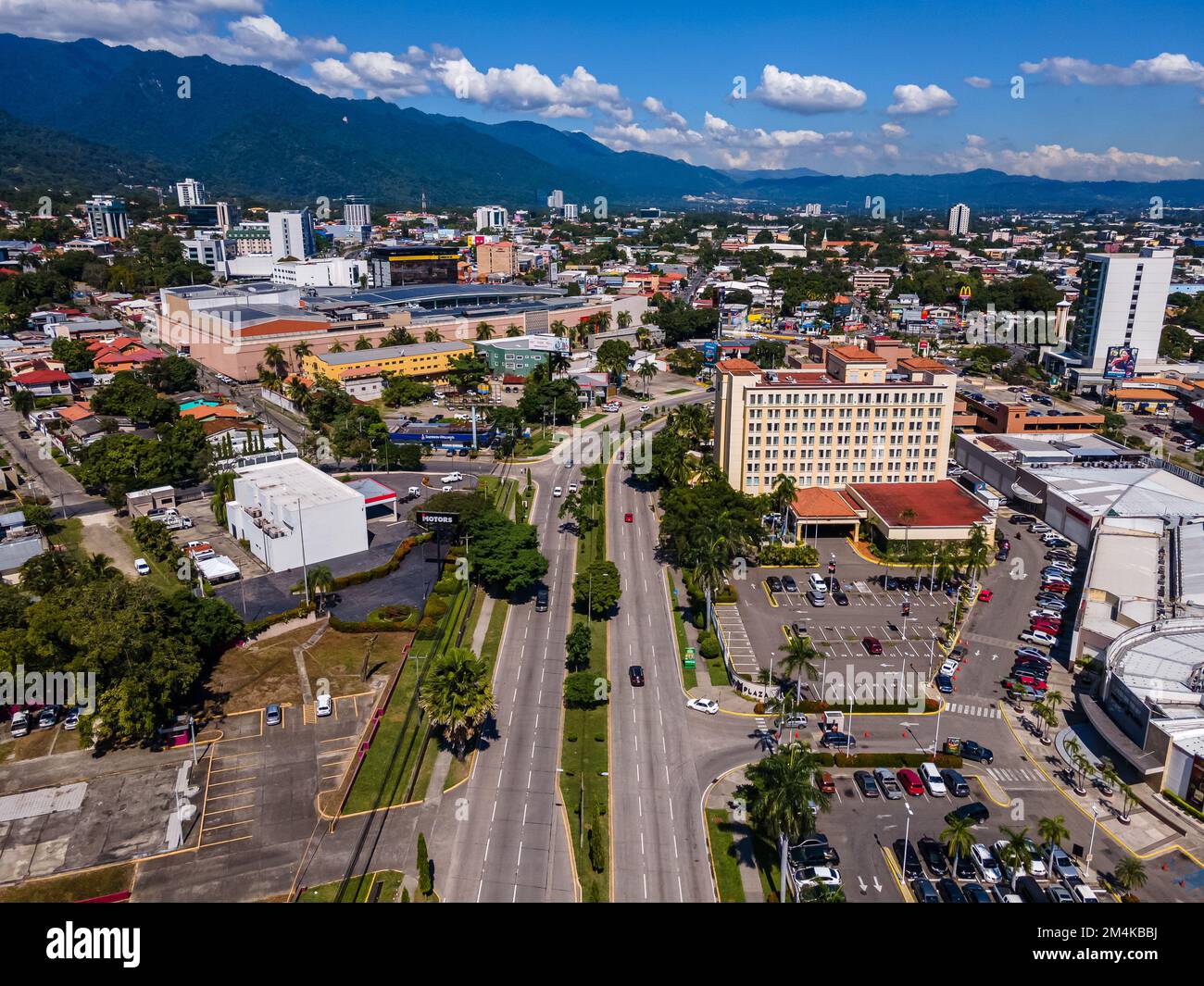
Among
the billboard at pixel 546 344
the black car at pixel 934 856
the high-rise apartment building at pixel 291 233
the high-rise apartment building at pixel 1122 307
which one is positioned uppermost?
the high-rise apartment building at pixel 291 233

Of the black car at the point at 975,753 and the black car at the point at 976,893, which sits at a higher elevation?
the black car at the point at 975,753

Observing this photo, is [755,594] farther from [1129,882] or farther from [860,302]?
[860,302]

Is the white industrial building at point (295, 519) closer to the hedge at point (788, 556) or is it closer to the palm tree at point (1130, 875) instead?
the hedge at point (788, 556)

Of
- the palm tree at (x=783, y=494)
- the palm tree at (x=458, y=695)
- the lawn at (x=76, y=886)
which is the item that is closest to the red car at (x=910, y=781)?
the palm tree at (x=458, y=695)

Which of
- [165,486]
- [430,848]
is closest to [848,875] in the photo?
[430,848]

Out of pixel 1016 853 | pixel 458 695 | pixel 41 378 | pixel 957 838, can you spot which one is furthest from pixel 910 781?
pixel 41 378

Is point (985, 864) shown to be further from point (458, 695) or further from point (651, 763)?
point (458, 695)

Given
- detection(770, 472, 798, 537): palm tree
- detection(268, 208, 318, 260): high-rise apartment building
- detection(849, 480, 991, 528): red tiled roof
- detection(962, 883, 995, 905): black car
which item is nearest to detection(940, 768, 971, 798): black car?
detection(962, 883, 995, 905): black car
